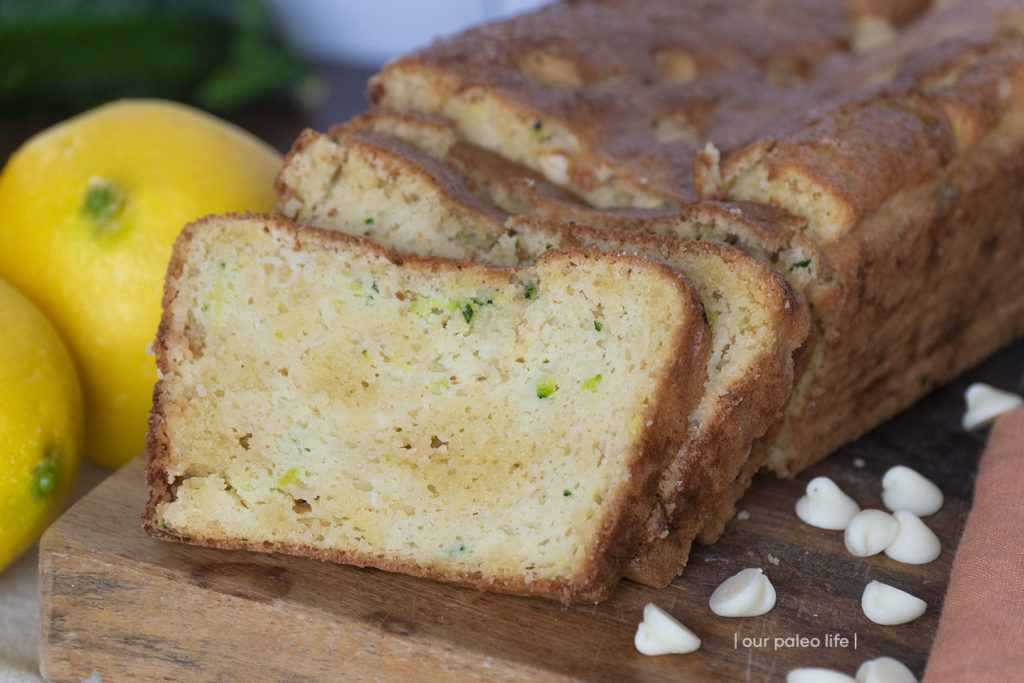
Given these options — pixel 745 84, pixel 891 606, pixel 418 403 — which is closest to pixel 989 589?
pixel 891 606

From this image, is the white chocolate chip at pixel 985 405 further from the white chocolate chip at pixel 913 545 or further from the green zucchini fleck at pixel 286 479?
the green zucchini fleck at pixel 286 479

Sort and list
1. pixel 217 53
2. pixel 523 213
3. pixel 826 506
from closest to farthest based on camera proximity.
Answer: pixel 826 506 → pixel 523 213 → pixel 217 53

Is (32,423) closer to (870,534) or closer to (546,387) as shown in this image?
(546,387)

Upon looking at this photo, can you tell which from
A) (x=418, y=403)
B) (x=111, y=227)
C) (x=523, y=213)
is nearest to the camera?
(x=418, y=403)

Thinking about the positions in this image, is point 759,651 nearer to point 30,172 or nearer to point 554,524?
point 554,524

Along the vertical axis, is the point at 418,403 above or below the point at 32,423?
above

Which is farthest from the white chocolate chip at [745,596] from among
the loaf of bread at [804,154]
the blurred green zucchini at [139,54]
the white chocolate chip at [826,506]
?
the blurred green zucchini at [139,54]
